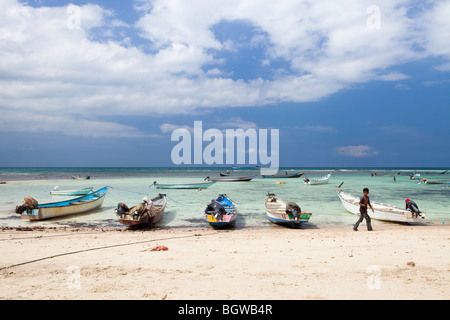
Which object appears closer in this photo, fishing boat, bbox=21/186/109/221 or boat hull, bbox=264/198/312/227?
boat hull, bbox=264/198/312/227

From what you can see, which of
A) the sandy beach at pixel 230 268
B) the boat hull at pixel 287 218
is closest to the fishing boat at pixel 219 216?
the boat hull at pixel 287 218

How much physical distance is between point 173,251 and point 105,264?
2014 millimetres

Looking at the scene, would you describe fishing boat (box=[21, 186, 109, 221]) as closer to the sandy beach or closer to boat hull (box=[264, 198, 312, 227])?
the sandy beach

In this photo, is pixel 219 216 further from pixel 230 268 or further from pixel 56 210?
pixel 56 210

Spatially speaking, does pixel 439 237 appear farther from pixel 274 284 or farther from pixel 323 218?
pixel 274 284

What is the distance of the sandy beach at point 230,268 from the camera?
17.4ft

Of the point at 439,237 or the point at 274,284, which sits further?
the point at 439,237

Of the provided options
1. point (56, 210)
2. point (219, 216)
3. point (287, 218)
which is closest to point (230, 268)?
point (219, 216)

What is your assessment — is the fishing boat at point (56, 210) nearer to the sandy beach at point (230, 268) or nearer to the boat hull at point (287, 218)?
the sandy beach at point (230, 268)

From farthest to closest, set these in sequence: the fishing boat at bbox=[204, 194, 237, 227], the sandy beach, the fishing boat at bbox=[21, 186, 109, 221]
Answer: the fishing boat at bbox=[21, 186, 109, 221] < the fishing boat at bbox=[204, 194, 237, 227] < the sandy beach

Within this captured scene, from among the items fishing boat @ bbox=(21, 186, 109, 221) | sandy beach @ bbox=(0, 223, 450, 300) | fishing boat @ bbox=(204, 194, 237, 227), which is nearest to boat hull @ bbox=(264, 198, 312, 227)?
fishing boat @ bbox=(204, 194, 237, 227)

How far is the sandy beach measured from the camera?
5.31m
